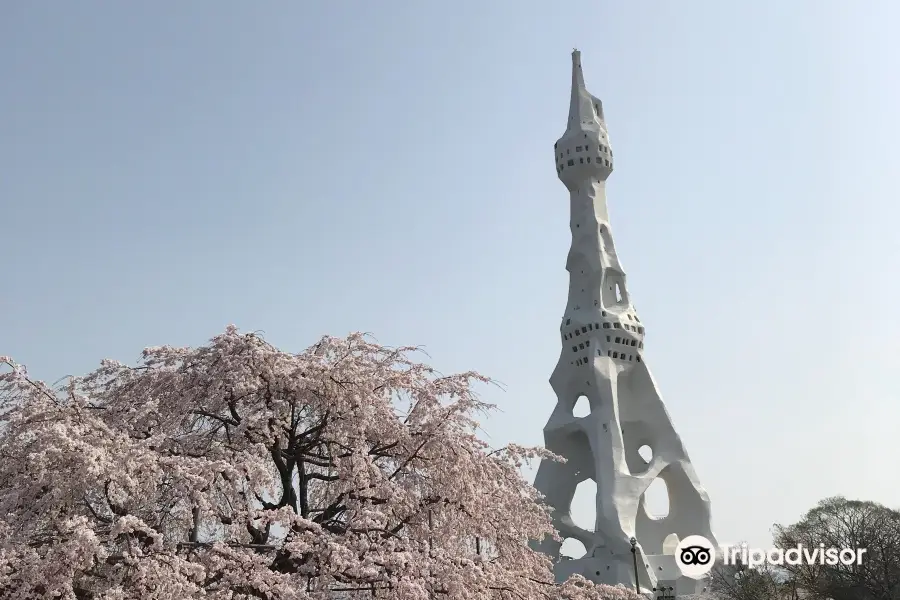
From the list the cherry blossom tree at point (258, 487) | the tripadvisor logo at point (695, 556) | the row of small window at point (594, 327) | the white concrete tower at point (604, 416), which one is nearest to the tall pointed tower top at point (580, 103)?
the white concrete tower at point (604, 416)

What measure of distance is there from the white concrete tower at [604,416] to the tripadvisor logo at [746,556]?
797 millimetres

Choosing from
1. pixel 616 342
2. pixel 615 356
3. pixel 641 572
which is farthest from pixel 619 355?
pixel 641 572

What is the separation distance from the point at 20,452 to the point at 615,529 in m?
35.5

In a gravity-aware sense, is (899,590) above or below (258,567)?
above

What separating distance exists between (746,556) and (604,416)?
32.9 feet

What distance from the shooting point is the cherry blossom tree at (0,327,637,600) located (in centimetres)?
909

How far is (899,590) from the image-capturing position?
34.5 m

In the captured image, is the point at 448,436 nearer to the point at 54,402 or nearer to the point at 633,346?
the point at 54,402

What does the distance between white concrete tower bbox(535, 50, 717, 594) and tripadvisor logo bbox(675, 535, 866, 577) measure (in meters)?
0.80

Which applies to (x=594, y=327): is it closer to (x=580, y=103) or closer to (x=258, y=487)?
(x=580, y=103)

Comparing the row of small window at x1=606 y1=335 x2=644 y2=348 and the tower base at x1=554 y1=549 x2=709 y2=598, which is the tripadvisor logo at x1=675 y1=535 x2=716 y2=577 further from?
the row of small window at x1=606 y1=335 x2=644 y2=348

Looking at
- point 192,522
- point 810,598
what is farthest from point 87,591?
point 810,598

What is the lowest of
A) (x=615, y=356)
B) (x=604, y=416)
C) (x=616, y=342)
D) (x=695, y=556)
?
(x=695, y=556)

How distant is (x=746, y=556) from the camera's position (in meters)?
39.3
